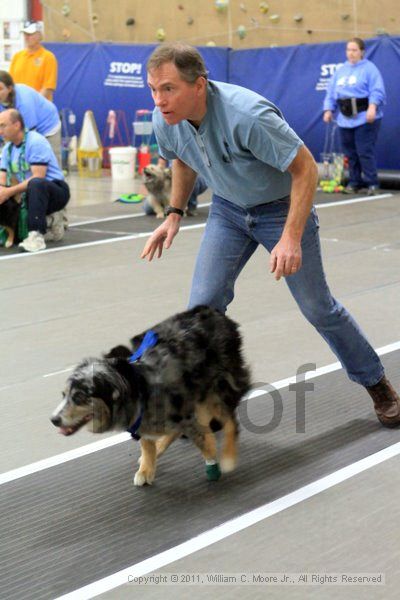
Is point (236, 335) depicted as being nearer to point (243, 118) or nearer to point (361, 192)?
point (243, 118)

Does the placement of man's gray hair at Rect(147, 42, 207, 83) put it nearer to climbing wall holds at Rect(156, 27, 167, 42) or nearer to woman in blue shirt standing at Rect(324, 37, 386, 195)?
woman in blue shirt standing at Rect(324, 37, 386, 195)

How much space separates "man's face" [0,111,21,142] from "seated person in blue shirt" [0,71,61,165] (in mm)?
725

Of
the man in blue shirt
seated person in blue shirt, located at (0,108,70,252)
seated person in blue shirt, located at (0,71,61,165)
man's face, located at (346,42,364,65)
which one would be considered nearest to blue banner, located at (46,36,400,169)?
man's face, located at (346,42,364,65)

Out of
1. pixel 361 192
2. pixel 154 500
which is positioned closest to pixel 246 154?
pixel 154 500

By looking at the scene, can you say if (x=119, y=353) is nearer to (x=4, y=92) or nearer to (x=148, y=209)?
(x=4, y=92)

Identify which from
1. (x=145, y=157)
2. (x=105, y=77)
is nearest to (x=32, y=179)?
(x=145, y=157)

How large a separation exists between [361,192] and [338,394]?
7940mm

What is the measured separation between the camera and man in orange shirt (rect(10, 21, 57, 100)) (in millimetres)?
11227

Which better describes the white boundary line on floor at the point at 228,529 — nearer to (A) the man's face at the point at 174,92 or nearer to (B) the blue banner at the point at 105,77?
(A) the man's face at the point at 174,92

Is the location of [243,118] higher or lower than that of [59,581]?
higher

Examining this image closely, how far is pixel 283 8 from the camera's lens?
601 inches

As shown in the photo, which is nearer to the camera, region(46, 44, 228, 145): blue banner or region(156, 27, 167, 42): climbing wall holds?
region(46, 44, 228, 145): blue banner

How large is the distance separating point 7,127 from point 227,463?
5.35m

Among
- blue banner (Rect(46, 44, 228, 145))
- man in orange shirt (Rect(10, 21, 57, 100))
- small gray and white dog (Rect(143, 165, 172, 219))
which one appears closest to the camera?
small gray and white dog (Rect(143, 165, 172, 219))
